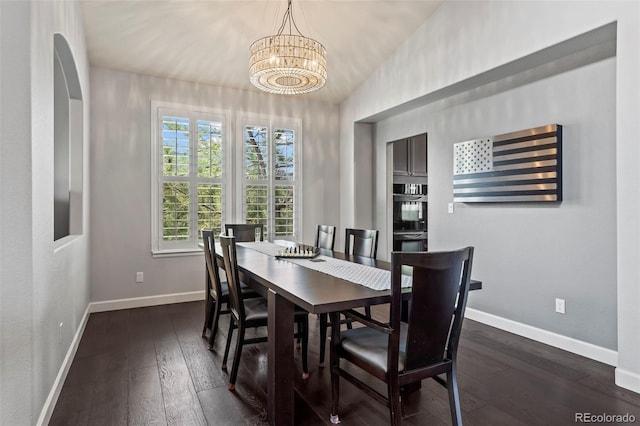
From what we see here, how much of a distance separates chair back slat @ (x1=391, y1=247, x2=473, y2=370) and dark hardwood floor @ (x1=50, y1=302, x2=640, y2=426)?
22.8 inches

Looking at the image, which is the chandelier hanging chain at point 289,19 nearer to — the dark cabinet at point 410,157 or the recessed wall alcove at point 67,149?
the recessed wall alcove at point 67,149

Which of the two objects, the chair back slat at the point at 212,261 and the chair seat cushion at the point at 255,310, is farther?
the chair back slat at the point at 212,261

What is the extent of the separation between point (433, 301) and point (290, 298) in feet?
2.10

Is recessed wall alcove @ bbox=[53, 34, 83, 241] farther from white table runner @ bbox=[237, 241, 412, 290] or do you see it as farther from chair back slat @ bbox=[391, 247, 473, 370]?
chair back slat @ bbox=[391, 247, 473, 370]

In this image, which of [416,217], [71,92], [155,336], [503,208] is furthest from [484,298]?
[71,92]

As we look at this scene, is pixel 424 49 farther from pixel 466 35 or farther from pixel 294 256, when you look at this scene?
pixel 294 256

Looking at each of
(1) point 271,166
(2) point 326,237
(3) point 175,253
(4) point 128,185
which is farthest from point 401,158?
(4) point 128,185

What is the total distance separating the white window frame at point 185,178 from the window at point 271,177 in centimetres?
24

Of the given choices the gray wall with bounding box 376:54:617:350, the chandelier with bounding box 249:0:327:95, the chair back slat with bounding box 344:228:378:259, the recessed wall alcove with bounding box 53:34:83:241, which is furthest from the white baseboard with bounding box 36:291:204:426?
the gray wall with bounding box 376:54:617:350

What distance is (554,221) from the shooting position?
3.17m

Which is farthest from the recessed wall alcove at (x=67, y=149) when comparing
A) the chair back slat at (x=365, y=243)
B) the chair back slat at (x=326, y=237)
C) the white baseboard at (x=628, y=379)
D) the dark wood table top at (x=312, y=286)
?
the white baseboard at (x=628, y=379)

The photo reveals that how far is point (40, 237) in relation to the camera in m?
1.87

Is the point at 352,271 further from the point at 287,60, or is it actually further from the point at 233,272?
the point at 287,60

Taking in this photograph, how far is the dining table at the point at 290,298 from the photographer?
1.69m
